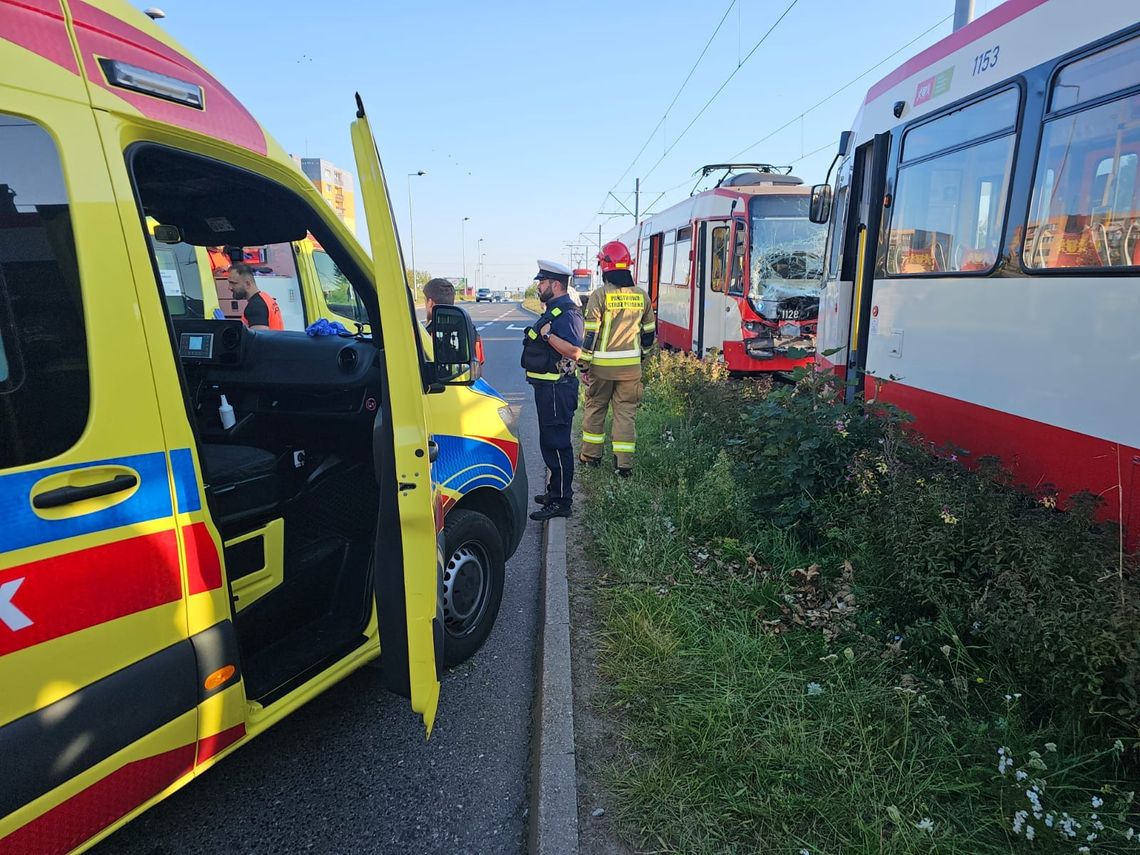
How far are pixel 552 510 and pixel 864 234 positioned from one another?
3.49m

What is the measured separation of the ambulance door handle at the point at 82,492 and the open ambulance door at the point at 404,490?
2.34ft

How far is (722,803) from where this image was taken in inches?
88.4

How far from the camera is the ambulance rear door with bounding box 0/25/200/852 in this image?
154 centimetres

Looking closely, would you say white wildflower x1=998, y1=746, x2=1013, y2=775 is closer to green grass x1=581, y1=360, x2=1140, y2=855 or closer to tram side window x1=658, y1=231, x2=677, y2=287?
green grass x1=581, y1=360, x2=1140, y2=855

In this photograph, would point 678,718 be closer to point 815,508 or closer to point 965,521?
point 965,521

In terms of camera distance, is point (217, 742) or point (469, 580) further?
point (469, 580)

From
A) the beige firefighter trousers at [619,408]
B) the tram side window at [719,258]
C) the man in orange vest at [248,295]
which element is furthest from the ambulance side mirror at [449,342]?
the tram side window at [719,258]

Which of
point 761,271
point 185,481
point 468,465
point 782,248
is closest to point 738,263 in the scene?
point 761,271

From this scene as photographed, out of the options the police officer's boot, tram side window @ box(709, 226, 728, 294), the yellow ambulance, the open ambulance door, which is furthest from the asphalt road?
tram side window @ box(709, 226, 728, 294)

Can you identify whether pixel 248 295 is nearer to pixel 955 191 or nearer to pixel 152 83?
pixel 152 83

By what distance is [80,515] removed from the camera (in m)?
1.64

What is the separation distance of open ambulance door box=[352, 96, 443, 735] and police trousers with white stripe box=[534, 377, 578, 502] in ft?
9.52

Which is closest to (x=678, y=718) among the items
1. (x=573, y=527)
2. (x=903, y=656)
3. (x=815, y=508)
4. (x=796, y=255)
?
(x=903, y=656)

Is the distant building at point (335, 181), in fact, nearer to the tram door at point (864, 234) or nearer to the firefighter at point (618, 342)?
the firefighter at point (618, 342)
